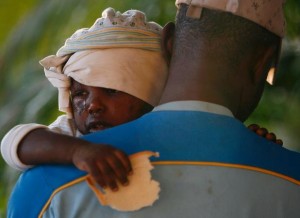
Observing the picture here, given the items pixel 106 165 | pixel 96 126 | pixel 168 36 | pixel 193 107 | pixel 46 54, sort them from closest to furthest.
→ pixel 106 165 → pixel 193 107 → pixel 168 36 → pixel 96 126 → pixel 46 54

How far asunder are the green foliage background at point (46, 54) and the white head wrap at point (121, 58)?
1132mm

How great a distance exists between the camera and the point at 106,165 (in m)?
2.03

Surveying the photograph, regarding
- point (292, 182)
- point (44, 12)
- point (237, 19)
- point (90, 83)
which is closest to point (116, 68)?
point (90, 83)

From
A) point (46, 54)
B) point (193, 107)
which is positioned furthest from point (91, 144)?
point (46, 54)

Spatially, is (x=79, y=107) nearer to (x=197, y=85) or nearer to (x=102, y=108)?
(x=102, y=108)

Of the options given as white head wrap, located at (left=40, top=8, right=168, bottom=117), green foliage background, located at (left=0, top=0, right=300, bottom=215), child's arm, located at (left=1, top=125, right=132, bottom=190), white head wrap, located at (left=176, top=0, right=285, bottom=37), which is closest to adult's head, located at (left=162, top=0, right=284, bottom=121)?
white head wrap, located at (left=176, top=0, right=285, bottom=37)

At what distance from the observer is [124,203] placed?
207 cm

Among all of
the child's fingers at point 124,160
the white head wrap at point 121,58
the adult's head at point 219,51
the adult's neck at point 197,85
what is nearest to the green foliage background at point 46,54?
the white head wrap at point 121,58

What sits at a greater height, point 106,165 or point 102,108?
point 106,165

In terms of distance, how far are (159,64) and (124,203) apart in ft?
2.43

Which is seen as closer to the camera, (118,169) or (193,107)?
(118,169)

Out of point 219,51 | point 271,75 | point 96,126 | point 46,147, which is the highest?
point 219,51

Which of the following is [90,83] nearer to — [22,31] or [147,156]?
[147,156]

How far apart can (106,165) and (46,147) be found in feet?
0.72
